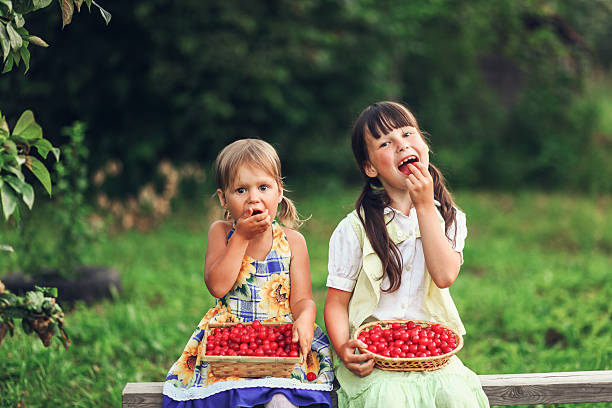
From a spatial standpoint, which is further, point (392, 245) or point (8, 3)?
point (392, 245)

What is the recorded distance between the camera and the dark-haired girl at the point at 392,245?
7.59 ft

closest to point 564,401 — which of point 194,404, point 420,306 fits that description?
point 420,306

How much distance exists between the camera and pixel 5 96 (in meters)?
8.59

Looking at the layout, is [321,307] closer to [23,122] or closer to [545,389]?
[545,389]

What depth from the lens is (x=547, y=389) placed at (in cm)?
239

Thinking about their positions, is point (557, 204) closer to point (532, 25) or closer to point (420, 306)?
point (532, 25)

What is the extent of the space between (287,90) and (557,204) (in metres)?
4.05

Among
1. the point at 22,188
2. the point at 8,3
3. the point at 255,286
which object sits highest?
the point at 8,3

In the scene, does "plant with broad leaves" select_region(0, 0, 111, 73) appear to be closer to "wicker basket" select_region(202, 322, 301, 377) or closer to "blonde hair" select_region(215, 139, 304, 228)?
"blonde hair" select_region(215, 139, 304, 228)

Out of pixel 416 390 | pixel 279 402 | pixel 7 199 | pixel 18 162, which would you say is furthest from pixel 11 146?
pixel 416 390

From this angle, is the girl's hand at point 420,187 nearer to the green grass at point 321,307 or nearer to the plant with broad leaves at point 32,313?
the plant with broad leaves at point 32,313

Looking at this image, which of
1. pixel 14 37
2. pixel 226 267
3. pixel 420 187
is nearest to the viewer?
pixel 14 37

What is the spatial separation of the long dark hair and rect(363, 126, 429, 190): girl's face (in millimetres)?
28

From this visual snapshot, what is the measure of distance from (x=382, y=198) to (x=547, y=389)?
3.09 ft
